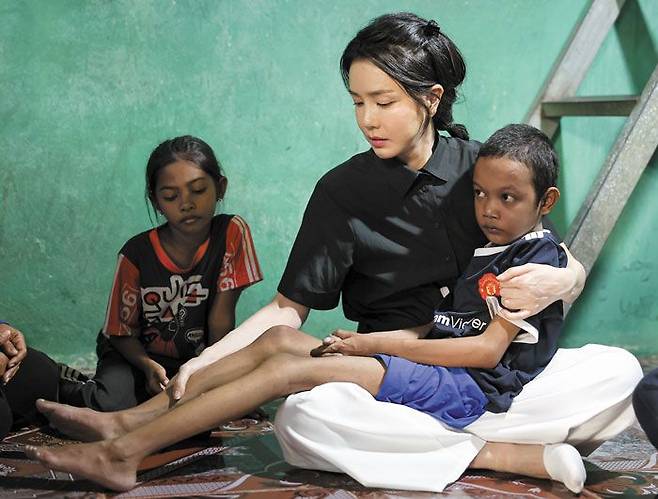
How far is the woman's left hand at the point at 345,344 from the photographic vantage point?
8.84 ft

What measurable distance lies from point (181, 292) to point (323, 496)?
1.07 metres

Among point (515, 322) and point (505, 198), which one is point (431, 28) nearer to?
point (505, 198)

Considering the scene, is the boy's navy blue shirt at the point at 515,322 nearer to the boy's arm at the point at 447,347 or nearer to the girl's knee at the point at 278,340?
the boy's arm at the point at 447,347

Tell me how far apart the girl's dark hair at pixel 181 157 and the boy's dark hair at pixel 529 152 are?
3.44ft

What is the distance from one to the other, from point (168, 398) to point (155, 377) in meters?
0.55

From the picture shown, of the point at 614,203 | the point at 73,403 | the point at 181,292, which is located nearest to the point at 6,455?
the point at 73,403

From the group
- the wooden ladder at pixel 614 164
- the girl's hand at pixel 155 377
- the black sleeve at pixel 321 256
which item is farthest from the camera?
the wooden ladder at pixel 614 164

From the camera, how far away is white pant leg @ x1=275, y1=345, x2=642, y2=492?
269 centimetres

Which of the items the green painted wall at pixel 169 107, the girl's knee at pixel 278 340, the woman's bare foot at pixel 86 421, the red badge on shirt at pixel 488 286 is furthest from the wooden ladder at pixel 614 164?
the woman's bare foot at pixel 86 421

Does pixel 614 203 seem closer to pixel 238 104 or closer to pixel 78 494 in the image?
pixel 238 104

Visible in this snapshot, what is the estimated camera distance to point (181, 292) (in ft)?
11.3

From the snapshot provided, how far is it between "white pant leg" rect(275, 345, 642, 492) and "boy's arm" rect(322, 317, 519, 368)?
0.11 meters

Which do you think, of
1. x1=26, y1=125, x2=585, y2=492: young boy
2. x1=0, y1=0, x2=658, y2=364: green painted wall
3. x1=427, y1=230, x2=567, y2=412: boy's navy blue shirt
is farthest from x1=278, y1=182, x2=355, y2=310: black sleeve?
x1=0, y1=0, x2=658, y2=364: green painted wall

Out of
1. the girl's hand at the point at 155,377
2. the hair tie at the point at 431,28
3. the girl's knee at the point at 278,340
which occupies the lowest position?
the girl's hand at the point at 155,377
